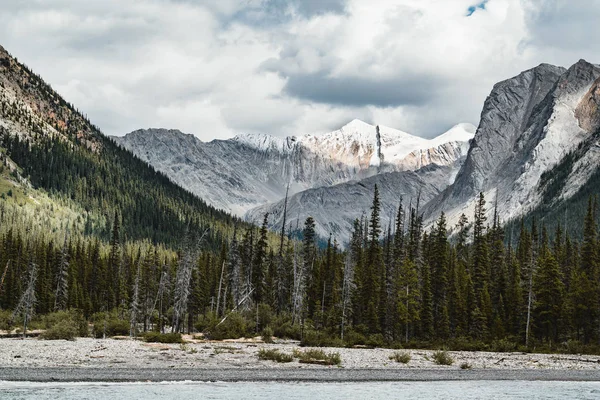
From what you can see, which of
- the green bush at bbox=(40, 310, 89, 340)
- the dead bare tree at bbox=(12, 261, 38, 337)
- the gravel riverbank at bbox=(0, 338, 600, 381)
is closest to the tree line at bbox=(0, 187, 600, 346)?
the dead bare tree at bbox=(12, 261, 38, 337)

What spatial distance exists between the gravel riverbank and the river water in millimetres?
2469

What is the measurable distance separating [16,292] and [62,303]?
897cm

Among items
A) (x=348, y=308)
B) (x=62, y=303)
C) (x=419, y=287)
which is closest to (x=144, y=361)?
(x=348, y=308)

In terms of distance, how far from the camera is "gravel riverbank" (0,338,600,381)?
39.9m

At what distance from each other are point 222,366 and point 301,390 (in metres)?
11.3

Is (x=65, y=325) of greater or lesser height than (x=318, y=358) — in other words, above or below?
above

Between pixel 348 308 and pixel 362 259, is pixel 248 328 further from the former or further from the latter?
pixel 362 259

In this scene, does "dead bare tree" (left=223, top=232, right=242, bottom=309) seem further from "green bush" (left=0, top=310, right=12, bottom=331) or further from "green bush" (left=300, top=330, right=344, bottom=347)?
"green bush" (left=0, top=310, right=12, bottom=331)

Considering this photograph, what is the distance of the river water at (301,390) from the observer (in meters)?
32.0

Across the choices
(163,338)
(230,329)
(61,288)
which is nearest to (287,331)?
(230,329)

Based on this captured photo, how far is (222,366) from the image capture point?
46438 millimetres

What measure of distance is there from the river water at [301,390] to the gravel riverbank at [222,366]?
247cm

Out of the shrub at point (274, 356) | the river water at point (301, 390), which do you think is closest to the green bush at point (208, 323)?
the shrub at point (274, 356)

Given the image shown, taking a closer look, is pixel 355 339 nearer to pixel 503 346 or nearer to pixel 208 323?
pixel 503 346
